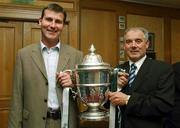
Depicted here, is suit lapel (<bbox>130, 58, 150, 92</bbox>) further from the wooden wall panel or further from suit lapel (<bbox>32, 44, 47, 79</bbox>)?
the wooden wall panel

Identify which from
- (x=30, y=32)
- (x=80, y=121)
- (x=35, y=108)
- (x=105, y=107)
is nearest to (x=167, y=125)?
(x=105, y=107)

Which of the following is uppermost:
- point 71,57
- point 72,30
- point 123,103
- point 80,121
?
point 72,30

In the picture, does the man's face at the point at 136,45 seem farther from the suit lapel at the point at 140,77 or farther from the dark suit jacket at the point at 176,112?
the dark suit jacket at the point at 176,112

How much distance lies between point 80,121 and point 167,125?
104cm

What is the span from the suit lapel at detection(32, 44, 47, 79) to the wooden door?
144cm

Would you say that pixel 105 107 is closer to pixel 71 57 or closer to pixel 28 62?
pixel 71 57

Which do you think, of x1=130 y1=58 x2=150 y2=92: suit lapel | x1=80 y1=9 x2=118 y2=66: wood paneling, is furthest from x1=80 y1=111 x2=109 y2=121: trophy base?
x1=80 y1=9 x2=118 y2=66: wood paneling

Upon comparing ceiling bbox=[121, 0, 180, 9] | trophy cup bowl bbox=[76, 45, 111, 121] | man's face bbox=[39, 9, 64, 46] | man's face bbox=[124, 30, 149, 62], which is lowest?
trophy cup bowl bbox=[76, 45, 111, 121]

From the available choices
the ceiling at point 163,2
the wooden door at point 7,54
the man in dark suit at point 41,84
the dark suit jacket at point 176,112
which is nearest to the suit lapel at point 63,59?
the man in dark suit at point 41,84

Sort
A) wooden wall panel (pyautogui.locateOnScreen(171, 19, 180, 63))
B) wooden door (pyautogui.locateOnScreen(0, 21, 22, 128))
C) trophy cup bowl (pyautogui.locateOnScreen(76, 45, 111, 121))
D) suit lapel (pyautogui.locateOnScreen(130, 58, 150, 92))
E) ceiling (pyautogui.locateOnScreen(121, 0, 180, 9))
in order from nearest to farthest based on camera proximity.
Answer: trophy cup bowl (pyautogui.locateOnScreen(76, 45, 111, 121)) < suit lapel (pyautogui.locateOnScreen(130, 58, 150, 92)) < wooden door (pyautogui.locateOnScreen(0, 21, 22, 128)) < ceiling (pyautogui.locateOnScreen(121, 0, 180, 9)) < wooden wall panel (pyautogui.locateOnScreen(171, 19, 180, 63))

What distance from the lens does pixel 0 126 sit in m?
3.08

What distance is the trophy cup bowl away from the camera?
1622 mm

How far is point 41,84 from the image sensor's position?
64.6 inches

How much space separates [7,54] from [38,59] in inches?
58.6
